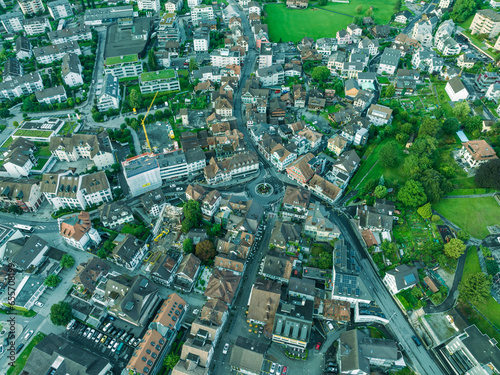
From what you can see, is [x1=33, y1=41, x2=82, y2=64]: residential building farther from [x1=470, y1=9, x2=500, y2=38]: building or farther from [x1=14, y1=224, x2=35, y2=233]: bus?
[x1=470, y1=9, x2=500, y2=38]: building

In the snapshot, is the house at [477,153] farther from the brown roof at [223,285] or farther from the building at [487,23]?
the building at [487,23]

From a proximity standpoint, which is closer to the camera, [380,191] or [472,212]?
[472,212]

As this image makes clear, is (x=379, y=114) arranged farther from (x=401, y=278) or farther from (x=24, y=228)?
(x=24, y=228)

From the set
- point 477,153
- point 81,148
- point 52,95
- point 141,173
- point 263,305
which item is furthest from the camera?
point 52,95

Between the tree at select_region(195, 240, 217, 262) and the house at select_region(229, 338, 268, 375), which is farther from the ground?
the tree at select_region(195, 240, 217, 262)

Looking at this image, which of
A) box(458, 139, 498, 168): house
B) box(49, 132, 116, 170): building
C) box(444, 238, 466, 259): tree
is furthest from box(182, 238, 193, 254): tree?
box(458, 139, 498, 168): house

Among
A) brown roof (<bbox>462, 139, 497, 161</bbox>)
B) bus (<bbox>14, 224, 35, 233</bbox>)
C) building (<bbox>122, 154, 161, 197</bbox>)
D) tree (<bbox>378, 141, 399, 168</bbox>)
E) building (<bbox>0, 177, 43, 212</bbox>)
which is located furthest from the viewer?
tree (<bbox>378, 141, 399, 168</bbox>)

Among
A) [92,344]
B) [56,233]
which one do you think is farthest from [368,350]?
[56,233]

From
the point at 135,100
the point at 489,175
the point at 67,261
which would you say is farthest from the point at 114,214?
the point at 489,175
